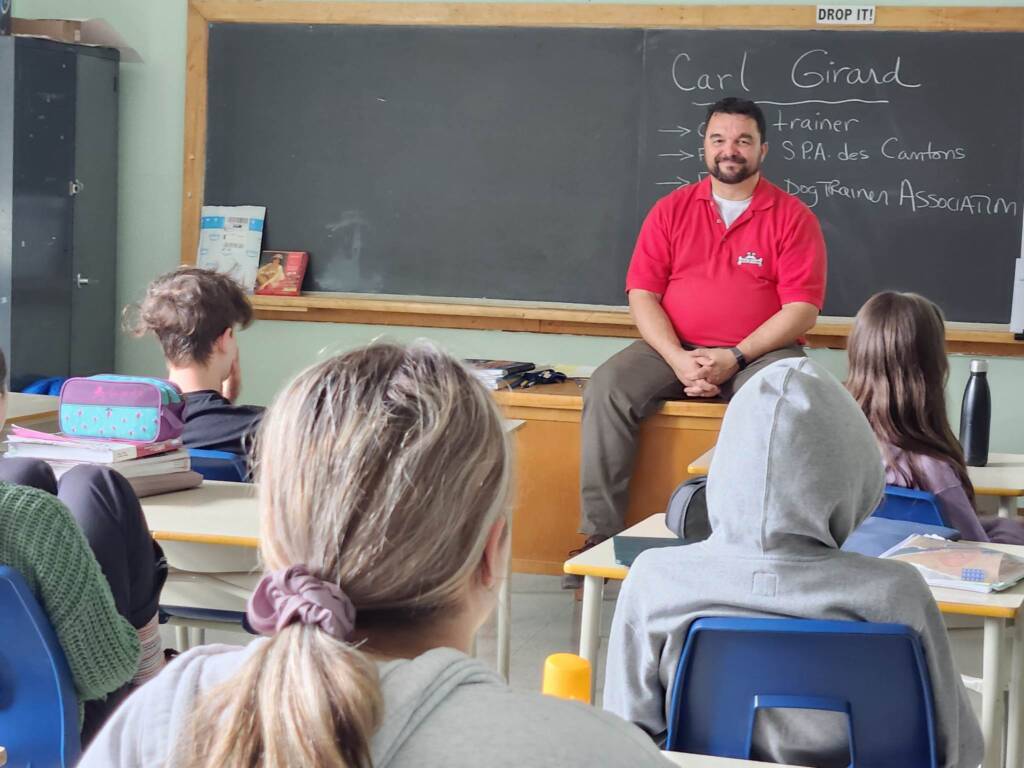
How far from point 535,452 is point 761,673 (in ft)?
8.54

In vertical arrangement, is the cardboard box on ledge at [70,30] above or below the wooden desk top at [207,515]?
above

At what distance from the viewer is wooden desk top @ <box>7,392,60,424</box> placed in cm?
364

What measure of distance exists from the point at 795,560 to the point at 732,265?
2751mm

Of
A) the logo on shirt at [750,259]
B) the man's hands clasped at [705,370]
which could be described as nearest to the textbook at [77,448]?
the man's hands clasped at [705,370]

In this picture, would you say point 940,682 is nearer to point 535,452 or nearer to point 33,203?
point 535,452

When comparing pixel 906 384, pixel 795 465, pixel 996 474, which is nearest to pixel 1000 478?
pixel 996 474

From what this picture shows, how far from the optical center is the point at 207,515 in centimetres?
252

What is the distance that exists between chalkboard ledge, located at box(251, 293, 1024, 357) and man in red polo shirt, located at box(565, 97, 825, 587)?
0.74m

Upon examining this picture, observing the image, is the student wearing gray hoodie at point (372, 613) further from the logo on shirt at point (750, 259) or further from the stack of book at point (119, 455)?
the logo on shirt at point (750, 259)

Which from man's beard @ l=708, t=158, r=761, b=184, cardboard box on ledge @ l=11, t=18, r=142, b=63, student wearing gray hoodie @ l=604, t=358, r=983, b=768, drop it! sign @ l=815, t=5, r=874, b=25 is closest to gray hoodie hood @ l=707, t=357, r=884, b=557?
student wearing gray hoodie @ l=604, t=358, r=983, b=768

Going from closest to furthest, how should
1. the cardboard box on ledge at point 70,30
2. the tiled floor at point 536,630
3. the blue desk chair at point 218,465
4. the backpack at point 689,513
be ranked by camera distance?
the backpack at point 689,513
the blue desk chair at point 218,465
the tiled floor at point 536,630
the cardboard box on ledge at point 70,30

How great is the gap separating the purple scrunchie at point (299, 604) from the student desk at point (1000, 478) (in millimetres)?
2199

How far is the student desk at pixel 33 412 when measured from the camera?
143 inches

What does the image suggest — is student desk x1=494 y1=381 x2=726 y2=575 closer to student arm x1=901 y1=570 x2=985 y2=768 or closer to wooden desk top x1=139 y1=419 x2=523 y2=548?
wooden desk top x1=139 y1=419 x2=523 y2=548
